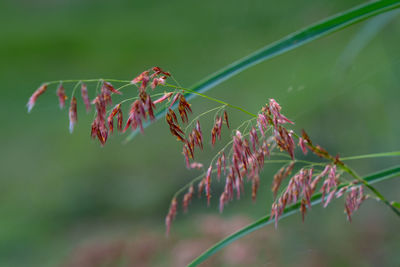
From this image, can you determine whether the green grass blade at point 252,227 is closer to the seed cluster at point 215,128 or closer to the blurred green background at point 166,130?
the seed cluster at point 215,128

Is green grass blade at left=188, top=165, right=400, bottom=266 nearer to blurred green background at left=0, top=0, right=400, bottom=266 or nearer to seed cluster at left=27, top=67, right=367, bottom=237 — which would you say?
seed cluster at left=27, top=67, right=367, bottom=237

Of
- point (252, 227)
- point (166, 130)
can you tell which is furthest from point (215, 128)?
Result: point (166, 130)

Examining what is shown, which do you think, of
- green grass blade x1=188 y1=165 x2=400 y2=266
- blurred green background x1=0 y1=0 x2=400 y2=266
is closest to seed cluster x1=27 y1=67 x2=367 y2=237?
green grass blade x1=188 y1=165 x2=400 y2=266

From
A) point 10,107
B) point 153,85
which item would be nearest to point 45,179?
point 10,107

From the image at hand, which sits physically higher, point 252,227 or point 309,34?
point 309,34

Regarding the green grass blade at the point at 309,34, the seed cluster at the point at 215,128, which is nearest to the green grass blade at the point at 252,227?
the seed cluster at the point at 215,128

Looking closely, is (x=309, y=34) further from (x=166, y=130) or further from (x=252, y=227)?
(x=166, y=130)

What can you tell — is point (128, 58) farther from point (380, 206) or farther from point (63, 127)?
point (380, 206)
